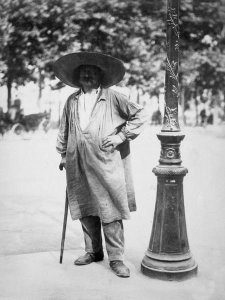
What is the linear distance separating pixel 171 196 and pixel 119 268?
2.57 ft

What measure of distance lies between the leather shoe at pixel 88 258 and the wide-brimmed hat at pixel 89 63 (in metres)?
1.61

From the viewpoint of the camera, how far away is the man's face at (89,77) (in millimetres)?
4051

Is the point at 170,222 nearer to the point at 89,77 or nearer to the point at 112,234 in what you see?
the point at 112,234

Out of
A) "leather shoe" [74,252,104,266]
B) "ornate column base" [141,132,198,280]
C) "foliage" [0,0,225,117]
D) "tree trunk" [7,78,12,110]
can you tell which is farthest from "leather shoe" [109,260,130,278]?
"foliage" [0,0,225,117]

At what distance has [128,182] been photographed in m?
4.09

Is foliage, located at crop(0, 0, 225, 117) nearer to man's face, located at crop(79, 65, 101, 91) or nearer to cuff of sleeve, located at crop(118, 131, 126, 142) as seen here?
man's face, located at crop(79, 65, 101, 91)

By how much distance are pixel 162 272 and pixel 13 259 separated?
5.01 ft

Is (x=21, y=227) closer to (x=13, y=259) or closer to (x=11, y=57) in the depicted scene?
(x=13, y=259)

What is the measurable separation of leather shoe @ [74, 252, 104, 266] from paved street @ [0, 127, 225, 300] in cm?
7

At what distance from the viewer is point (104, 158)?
3902 millimetres

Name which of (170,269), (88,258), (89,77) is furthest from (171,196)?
(89,77)

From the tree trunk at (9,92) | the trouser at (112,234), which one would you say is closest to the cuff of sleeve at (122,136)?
the trouser at (112,234)

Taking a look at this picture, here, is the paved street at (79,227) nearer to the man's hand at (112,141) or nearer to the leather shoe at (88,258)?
the leather shoe at (88,258)

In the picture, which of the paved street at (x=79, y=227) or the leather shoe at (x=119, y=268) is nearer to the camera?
the paved street at (x=79, y=227)
